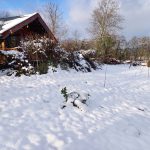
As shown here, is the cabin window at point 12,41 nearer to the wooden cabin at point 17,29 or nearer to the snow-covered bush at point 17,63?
the wooden cabin at point 17,29

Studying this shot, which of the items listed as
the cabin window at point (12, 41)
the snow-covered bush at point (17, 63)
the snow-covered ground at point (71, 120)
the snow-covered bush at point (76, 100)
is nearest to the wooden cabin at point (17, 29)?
the cabin window at point (12, 41)

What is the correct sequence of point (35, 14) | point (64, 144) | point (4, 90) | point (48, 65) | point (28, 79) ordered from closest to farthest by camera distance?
1. point (64, 144)
2. point (4, 90)
3. point (28, 79)
4. point (48, 65)
5. point (35, 14)

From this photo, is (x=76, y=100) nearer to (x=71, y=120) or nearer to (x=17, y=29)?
(x=71, y=120)

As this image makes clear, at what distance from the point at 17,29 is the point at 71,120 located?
13.5 metres

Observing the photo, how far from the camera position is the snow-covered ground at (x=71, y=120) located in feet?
15.4

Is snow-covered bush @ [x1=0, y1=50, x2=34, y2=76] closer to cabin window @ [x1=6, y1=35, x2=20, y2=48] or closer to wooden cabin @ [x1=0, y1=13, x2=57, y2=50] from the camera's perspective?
wooden cabin @ [x1=0, y1=13, x2=57, y2=50]

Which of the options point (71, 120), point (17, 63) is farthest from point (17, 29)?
point (71, 120)

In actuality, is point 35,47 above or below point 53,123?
above

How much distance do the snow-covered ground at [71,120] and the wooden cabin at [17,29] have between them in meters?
9.32

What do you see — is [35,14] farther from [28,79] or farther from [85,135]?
[85,135]

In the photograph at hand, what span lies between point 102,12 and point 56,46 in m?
24.0

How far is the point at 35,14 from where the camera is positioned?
62.4ft

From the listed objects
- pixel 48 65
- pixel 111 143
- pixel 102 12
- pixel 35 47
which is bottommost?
pixel 111 143

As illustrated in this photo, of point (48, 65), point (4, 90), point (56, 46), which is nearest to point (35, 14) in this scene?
point (56, 46)
